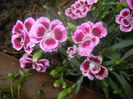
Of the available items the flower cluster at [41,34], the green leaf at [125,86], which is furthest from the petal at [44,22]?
the green leaf at [125,86]

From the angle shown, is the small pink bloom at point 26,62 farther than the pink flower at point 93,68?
Yes

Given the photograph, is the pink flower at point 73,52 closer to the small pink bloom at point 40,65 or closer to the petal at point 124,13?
the small pink bloom at point 40,65

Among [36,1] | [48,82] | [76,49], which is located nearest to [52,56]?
[48,82]

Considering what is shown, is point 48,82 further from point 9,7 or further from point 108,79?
point 9,7

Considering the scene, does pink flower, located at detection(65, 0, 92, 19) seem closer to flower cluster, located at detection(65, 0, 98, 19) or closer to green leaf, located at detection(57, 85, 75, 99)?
flower cluster, located at detection(65, 0, 98, 19)

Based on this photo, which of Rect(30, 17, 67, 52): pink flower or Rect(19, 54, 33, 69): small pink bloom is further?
Rect(19, 54, 33, 69): small pink bloom

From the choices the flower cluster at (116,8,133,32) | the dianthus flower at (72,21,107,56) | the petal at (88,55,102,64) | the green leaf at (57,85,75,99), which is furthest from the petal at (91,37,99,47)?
the green leaf at (57,85,75,99)
